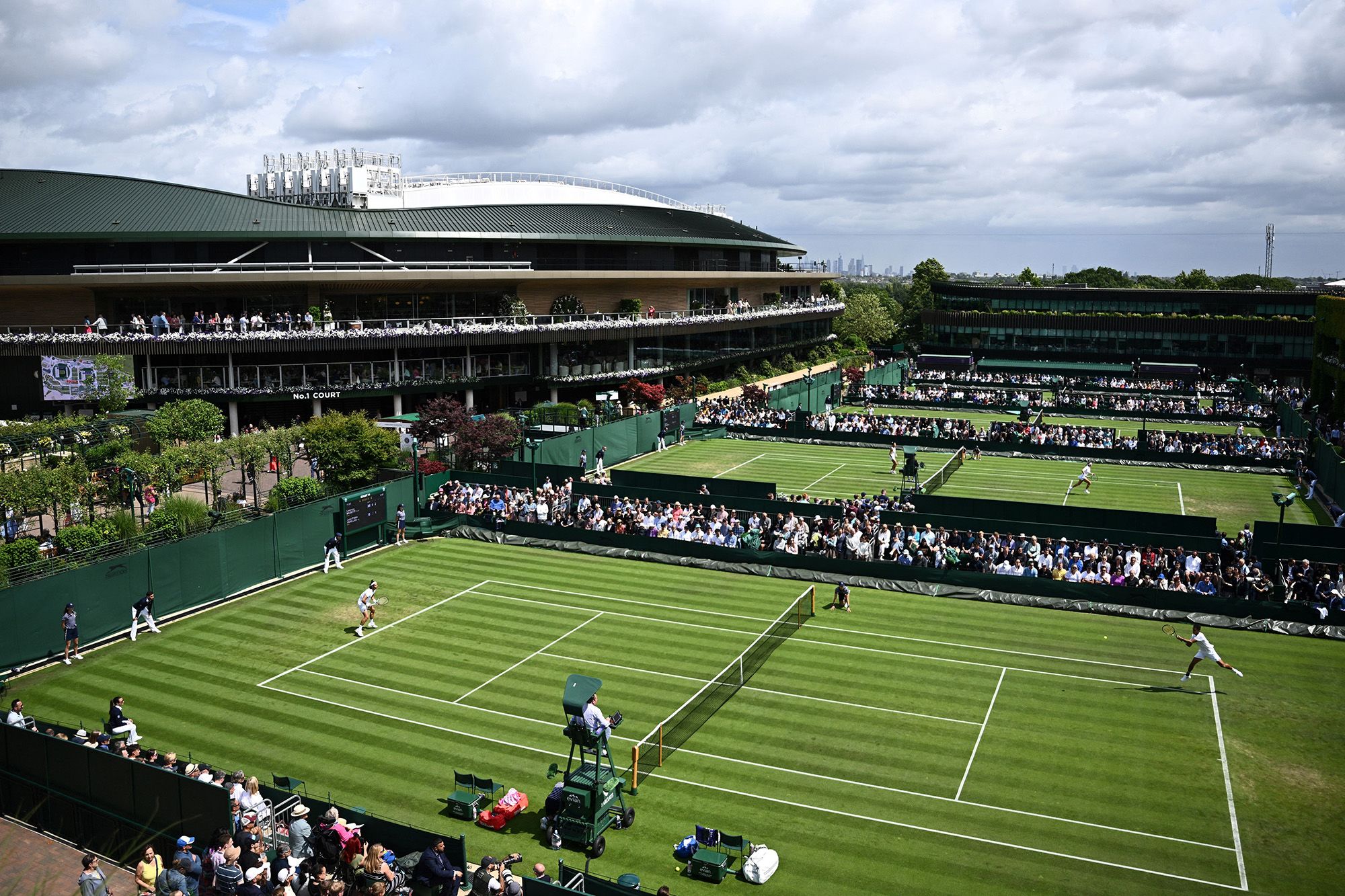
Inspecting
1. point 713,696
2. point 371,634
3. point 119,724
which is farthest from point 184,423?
point 713,696

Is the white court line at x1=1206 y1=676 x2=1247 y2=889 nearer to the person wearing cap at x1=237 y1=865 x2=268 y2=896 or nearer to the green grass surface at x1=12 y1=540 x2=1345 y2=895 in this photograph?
the green grass surface at x1=12 y1=540 x2=1345 y2=895

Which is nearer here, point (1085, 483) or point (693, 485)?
point (693, 485)

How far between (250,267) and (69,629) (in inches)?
1500

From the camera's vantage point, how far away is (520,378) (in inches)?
2672

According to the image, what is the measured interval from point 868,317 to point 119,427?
98.1m

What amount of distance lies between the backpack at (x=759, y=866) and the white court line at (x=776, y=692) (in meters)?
6.97

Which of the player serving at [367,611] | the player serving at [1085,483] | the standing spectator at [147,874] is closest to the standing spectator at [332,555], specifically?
the player serving at [367,611]

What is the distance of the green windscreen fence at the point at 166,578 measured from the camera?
25.2 meters

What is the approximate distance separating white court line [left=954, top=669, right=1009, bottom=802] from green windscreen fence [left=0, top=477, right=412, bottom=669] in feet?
71.9

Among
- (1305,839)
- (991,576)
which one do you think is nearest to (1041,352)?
(991,576)

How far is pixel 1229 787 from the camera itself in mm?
19172

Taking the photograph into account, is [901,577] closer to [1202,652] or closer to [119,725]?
[1202,652]

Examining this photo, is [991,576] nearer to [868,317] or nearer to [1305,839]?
[1305,839]

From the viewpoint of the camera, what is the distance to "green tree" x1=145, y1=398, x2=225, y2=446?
42781mm
